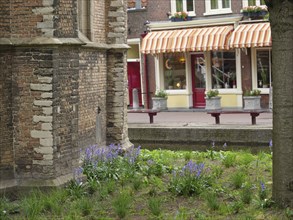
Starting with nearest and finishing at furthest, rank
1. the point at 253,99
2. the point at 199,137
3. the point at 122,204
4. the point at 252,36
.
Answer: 1. the point at 122,204
2. the point at 199,137
3. the point at 252,36
4. the point at 253,99

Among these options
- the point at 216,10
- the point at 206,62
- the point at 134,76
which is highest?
the point at 216,10

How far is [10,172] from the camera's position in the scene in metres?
11.9

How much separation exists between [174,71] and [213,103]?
11.5ft

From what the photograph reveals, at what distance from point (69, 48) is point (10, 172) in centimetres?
262

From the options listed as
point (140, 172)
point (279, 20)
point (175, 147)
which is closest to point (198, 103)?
point (175, 147)

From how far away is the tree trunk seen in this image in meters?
9.28

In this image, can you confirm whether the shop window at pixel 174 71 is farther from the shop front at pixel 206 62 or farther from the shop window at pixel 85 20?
the shop window at pixel 85 20

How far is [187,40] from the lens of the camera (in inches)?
1168

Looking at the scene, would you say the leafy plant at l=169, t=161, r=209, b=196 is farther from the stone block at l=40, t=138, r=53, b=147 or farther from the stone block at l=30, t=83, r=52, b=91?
the stone block at l=30, t=83, r=52, b=91

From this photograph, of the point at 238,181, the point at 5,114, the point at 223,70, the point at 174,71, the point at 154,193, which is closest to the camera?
the point at 154,193

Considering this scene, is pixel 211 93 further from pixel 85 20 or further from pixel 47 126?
pixel 47 126

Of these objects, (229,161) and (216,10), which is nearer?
(229,161)

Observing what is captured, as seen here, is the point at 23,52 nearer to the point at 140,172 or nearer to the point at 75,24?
the point at 75,24

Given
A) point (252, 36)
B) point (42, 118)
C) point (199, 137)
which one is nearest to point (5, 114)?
point (42, 118)
